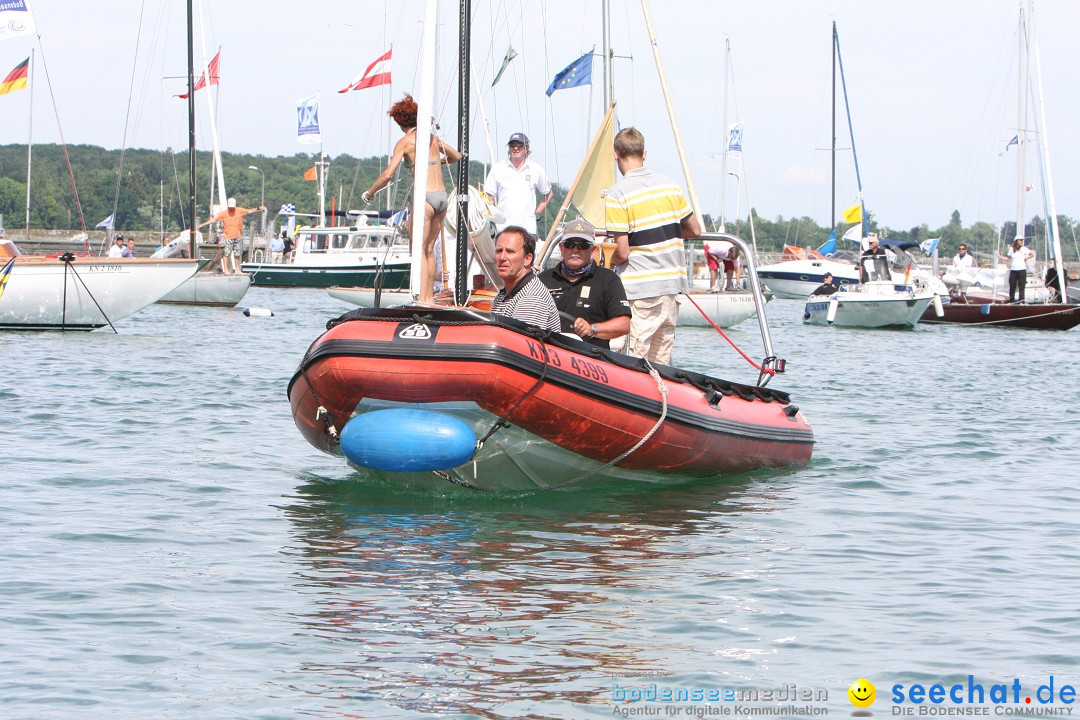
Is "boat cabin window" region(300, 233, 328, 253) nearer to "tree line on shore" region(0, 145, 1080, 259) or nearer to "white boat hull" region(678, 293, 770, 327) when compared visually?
"white boat hull" region(678, 293, 770, 327)

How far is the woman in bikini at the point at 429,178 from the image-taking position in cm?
863

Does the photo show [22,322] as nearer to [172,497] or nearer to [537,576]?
[172,497]

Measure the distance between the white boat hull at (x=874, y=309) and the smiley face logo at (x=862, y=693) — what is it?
27972mm

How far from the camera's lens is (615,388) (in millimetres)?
8023

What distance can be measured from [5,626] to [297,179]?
105207 mm

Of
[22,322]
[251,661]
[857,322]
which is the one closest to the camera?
[251,661]

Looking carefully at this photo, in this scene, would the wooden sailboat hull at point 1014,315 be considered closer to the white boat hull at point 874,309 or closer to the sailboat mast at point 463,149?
the white boat hull at point 874,309

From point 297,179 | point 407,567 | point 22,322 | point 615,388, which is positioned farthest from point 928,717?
point 297,179

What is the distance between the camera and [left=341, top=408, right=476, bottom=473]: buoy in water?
739 cm

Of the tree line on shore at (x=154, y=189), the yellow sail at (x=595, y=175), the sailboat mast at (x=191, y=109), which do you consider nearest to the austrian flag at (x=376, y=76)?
the sailboat mast at (x=191, y=109)

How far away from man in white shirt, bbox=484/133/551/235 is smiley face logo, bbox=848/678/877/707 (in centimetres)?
652

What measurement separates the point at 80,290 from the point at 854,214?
32052 millimetres

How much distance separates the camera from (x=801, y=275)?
54.4 m

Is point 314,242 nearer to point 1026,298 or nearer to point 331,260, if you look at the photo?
point 331,260
